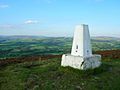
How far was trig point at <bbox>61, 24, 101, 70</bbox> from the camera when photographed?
17641 mm

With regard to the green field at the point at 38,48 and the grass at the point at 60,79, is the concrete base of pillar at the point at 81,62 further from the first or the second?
the green field at the point at 38,48

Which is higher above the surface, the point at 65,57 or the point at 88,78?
the point at 65,57

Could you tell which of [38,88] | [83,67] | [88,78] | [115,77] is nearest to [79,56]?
[83,67]

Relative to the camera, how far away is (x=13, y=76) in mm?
17391

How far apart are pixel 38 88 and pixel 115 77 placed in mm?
7004

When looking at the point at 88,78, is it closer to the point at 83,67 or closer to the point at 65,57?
the point at 83,67

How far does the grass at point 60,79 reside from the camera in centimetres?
1535

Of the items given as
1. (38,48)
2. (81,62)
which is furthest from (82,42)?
(38,48)

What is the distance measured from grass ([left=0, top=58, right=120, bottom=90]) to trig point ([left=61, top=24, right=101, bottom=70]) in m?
0.59

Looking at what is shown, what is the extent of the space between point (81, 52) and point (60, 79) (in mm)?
3247

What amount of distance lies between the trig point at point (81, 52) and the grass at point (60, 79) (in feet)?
1.93

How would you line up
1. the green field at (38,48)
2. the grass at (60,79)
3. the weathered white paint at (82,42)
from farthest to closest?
the green field at (38,48) < the weathered white paint at (82,42) < the grass at (60,79)

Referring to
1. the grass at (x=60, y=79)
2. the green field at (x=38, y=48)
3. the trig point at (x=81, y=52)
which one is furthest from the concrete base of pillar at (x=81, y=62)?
the green field at (x=38, y=48)

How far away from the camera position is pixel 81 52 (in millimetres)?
17891
